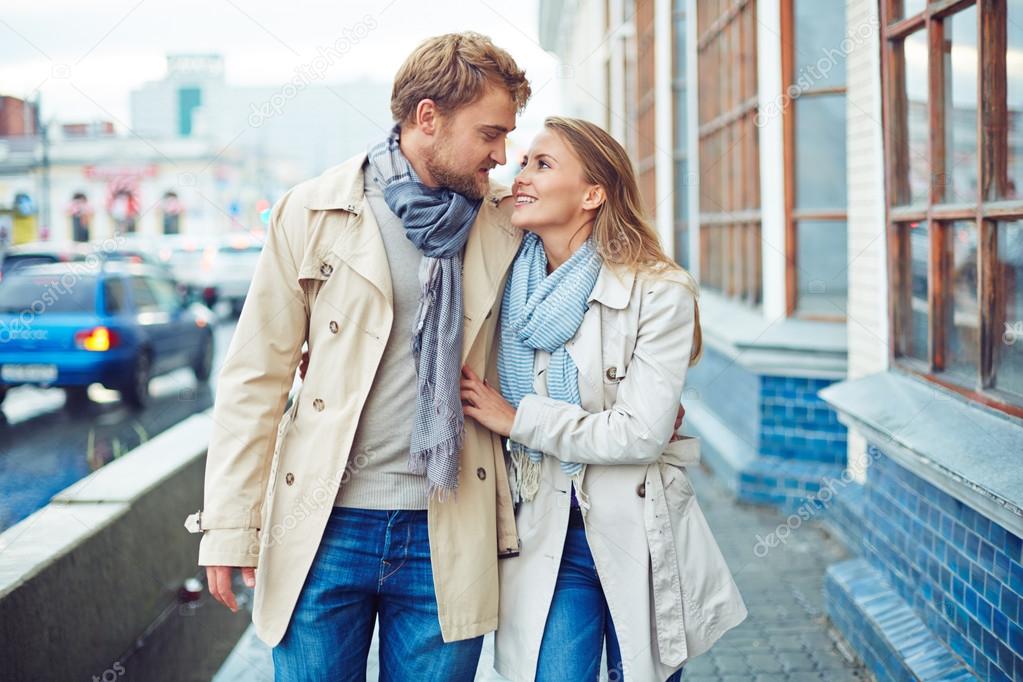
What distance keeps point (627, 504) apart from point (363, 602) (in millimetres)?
641

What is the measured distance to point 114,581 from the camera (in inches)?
154

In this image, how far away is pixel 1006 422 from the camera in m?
3.08

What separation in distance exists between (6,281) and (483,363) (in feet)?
31.1

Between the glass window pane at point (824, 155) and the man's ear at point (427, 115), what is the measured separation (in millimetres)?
6255

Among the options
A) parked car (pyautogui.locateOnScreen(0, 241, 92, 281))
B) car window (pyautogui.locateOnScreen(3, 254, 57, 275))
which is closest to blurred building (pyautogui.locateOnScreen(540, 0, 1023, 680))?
parked car (pyautogui.locateOnScreen(0, 241, 92, 281))

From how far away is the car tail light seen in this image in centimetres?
1039

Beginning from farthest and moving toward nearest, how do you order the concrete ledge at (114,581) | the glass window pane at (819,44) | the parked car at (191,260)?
1. the parked car at (191,260)
2. the glass window pane at (819,44)
3. the concrete ledge at (114,581)

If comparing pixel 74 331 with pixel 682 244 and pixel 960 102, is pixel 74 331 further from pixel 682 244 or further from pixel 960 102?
pixel 960 102

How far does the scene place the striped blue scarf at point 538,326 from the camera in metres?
2.40

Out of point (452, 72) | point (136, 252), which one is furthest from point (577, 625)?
point (136, 252)

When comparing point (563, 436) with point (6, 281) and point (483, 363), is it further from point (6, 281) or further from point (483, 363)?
point (6, 281)

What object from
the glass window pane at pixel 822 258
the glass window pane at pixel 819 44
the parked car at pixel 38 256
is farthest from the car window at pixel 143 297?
the glass window pane at pixel 819 44

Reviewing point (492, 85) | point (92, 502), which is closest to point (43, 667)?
point (92, 502)

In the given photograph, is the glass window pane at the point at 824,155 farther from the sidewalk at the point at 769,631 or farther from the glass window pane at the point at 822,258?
the sidewalk at the point at 769,631
